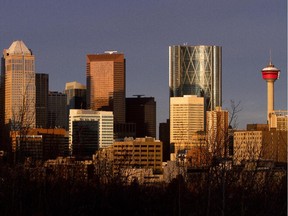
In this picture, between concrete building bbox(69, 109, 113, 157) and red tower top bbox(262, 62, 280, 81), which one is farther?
red tower top bbox(262, 62, 280, 81)

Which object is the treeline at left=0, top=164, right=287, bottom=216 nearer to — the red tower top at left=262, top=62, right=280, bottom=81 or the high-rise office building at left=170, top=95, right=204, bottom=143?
the high-rise office building at left=170, top=95, right=204, bottom=143

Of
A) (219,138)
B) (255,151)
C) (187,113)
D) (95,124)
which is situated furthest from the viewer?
(187,113)

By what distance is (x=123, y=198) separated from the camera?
18.8 meters

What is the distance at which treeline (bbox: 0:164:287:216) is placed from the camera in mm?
17812

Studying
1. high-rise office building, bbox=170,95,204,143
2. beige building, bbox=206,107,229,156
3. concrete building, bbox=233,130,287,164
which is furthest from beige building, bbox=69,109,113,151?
beige building, bbox=206,107,229,156

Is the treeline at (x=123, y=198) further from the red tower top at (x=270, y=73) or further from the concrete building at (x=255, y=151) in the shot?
the red tower top at (x=270, y=73)

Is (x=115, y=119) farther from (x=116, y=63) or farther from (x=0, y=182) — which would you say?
(x=0, y=182)

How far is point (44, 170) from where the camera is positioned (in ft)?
71.4

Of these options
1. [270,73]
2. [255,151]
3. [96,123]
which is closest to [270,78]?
[270,73]

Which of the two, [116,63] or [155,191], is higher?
[116,63]

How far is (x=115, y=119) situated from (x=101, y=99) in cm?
1448

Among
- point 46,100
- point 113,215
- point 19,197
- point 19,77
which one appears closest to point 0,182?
point 19,197

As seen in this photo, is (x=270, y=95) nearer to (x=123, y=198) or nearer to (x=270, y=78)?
(x=270, y=78)

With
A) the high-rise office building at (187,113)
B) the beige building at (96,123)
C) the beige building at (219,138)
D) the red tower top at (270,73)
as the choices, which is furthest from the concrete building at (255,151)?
the red tower top at (270,73)
